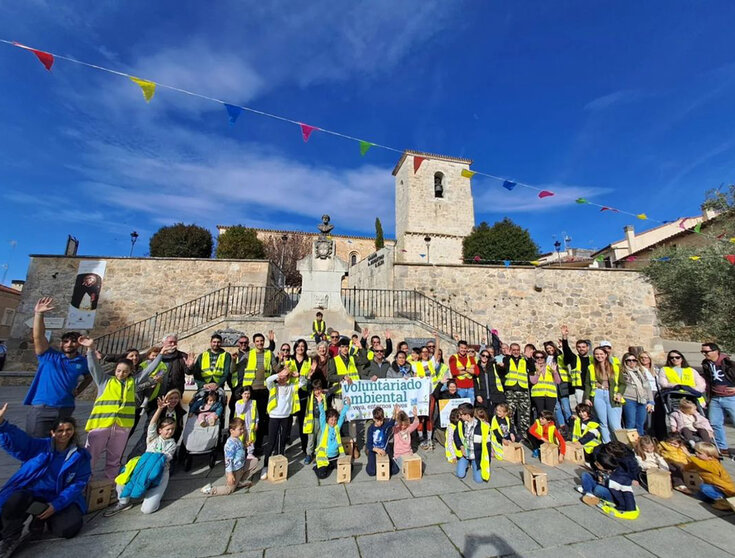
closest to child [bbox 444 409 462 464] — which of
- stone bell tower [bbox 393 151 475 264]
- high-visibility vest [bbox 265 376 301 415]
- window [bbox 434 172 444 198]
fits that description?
high-visibility vest [bbox 265 376 301 415]

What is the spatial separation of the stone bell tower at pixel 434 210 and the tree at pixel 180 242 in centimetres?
1679

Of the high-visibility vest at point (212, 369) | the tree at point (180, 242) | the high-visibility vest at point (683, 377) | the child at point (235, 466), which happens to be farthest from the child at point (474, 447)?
the tree at point (180, 242)

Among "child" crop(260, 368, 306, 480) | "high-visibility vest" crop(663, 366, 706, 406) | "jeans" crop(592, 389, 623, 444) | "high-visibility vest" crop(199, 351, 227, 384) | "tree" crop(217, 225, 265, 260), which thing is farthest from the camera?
"tree" crop(217, 225, 265, 260)

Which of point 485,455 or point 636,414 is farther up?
point 636,414

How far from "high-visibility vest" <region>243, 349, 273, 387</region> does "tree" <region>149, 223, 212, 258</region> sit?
833 inches

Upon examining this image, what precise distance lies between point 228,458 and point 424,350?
136 inches

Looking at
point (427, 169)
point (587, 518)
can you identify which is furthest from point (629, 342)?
point (427, 169)

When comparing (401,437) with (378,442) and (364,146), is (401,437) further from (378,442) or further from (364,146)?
(364,146)

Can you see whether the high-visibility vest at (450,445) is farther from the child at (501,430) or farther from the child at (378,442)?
the child at (378,442)

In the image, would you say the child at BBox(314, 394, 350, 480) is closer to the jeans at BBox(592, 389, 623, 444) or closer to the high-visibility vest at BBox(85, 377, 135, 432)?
the high-visibility vest at BBox(85, 377, 135, 432)

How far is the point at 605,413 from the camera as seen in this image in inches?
198

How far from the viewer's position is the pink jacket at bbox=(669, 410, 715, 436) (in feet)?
14.7

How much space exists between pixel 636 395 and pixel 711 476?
1578 millimetres

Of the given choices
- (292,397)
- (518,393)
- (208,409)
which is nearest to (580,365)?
(518,393)
